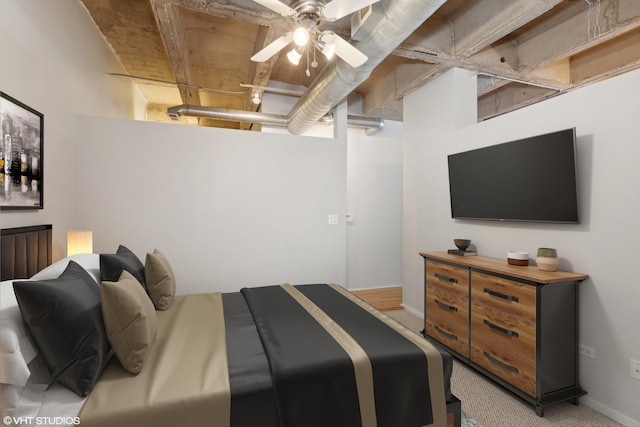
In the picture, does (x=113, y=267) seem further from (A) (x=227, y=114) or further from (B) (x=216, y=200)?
(A) (x=227, y=114)

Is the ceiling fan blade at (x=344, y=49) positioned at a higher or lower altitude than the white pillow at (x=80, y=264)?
higher

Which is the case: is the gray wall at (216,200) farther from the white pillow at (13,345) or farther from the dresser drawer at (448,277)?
the white pillow at (13,345)

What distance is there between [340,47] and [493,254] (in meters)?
2.44

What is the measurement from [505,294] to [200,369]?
→ 2.20 meters

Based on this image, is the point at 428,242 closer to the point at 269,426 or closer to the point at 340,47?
the point at 340,47

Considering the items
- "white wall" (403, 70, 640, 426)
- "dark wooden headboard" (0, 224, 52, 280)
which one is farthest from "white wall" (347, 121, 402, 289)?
"dark wooden headboard" (0, 224, 52, 280)

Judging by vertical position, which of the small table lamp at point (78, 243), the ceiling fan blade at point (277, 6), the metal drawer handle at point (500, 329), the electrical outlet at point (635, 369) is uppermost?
the ceiling fan blade at point (277, 6)

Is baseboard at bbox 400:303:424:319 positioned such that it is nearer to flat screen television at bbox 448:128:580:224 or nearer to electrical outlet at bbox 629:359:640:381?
flat screen television at bbox 448:128:580:224

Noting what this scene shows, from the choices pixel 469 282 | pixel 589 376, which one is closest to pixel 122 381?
pixel 469 282

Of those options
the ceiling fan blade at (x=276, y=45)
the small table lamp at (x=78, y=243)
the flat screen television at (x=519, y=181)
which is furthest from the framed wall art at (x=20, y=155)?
the flat screen television at (x=519, y=181)

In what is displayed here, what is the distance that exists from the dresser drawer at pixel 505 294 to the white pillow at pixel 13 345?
280cm

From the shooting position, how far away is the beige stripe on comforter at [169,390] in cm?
118

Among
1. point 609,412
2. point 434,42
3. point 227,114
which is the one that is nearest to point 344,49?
point 434,42

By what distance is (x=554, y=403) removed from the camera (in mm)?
2123
